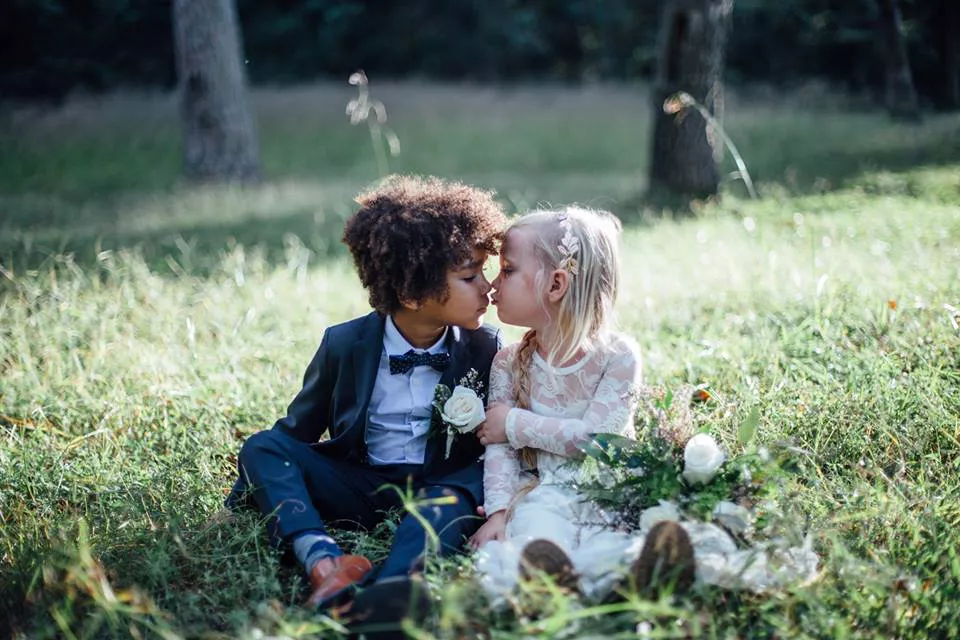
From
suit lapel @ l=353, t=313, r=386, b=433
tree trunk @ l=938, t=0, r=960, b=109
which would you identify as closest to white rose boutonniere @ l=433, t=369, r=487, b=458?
suit lapel @ l=353, t=313, r=386, b=433

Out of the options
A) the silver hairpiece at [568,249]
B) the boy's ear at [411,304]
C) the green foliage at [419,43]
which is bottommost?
the boy's ear at [411,304]

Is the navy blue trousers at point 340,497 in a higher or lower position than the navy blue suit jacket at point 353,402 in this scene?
lower

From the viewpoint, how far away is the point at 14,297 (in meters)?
4.73

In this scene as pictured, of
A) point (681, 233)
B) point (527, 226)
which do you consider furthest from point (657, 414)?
point (681, 233)

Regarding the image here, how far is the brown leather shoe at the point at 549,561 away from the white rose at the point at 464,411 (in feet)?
2.16

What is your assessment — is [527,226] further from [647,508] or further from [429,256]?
[647,508]

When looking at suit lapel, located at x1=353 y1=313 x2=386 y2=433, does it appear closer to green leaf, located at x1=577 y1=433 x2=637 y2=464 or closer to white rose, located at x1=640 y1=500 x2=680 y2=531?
green leaf, located at x1=577 y1=433 x2=637 y2=464

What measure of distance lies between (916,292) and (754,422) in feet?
6.61

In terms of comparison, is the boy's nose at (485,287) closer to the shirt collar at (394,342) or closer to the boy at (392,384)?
the boy at (392,384)

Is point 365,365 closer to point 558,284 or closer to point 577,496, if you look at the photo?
point 558,284

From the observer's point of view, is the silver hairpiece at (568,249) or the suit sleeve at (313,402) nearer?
the silver hairpiece at (568,249)

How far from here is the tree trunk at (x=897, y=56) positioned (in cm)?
739

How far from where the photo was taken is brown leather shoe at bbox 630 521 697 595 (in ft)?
7.02

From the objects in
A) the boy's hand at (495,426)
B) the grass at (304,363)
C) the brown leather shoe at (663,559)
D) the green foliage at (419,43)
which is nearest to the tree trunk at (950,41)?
the grass at (304,363)
